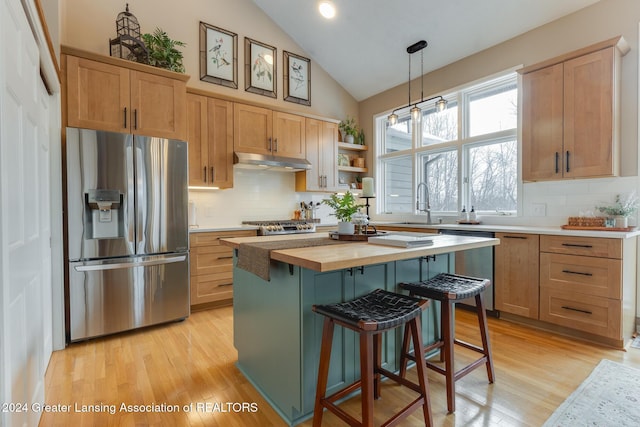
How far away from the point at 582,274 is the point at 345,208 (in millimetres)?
2086

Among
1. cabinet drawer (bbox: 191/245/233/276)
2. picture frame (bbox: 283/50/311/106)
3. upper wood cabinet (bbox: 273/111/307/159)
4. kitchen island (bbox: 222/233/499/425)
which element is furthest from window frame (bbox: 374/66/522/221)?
cabinet drawer (bbox: 191/245/233/276)

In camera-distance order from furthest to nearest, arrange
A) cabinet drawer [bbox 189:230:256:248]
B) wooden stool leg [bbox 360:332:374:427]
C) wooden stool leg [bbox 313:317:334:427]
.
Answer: cabinet drawer [bbox 189:230:256:248]
wooden stool leg [bbox 313:317:334:427]
wooden stool leg [bbox 360:332:374:427]

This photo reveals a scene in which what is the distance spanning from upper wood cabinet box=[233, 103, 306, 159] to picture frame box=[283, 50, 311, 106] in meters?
0.53

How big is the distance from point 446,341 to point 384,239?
636 mm

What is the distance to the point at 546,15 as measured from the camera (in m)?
3.07

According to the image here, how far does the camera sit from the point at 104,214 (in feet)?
8.61

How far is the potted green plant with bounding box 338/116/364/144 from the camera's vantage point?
16.6 ft

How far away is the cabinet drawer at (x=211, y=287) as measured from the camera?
3.33m

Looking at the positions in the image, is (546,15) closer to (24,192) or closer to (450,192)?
(450,192)

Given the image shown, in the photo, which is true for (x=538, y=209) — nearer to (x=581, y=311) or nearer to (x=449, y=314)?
(x=581, y=311)

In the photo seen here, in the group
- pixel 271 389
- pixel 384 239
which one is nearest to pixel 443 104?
pixel 384 239

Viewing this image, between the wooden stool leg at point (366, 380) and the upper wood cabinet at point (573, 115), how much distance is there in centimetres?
264

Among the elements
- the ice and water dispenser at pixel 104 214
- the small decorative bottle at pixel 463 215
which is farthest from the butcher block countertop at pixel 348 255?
the small decorative bottle at pixel 463 215

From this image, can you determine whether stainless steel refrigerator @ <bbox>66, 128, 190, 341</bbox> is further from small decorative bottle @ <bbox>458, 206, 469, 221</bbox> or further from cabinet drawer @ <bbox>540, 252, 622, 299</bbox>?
cabinet drawer @ <bbox>540, 252, 622, 299</bbox>
